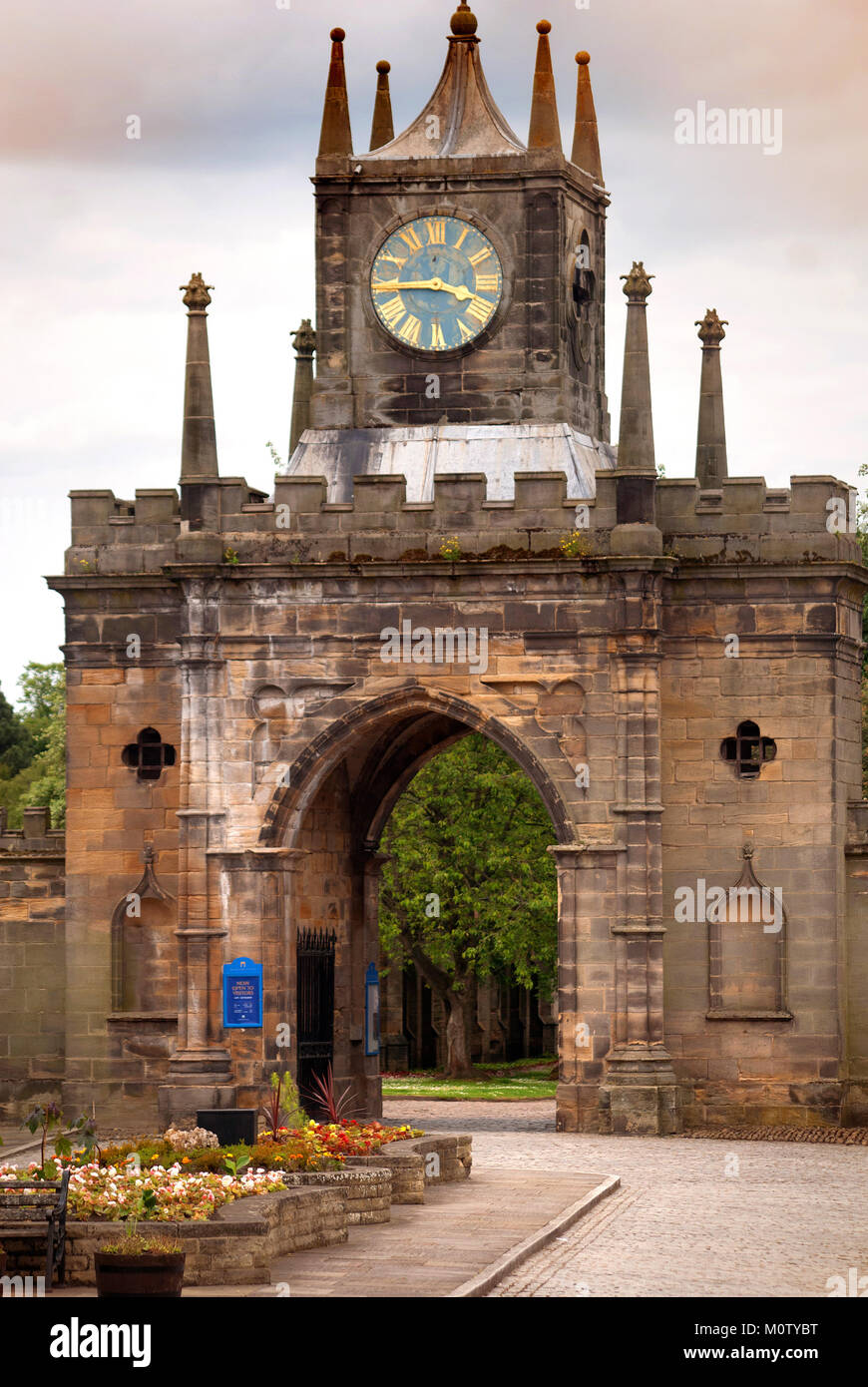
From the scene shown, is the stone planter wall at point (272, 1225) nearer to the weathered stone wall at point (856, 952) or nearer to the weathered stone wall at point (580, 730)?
the weathered stone wall at point (580, 730)

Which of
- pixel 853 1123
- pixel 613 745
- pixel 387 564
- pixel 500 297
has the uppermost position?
pixel 500 297

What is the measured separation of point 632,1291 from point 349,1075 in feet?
54.1

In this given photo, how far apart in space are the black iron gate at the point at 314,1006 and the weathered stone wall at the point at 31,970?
130 inches

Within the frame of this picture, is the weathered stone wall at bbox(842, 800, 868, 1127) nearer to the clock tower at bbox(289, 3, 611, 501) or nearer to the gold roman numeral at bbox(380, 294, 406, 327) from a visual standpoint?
the clock tower at bbox(289, 3, 611, 501)

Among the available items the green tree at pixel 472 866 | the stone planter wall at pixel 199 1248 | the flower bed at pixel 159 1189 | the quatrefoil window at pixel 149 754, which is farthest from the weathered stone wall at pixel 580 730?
the green tree at pixel 472 866

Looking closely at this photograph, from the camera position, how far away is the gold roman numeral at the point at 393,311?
33.1 meters

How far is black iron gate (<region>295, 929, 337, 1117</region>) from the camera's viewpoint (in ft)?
105

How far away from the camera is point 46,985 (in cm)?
3266

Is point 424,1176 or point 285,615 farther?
point 285,615

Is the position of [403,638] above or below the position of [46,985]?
above

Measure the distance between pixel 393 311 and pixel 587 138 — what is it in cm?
450
